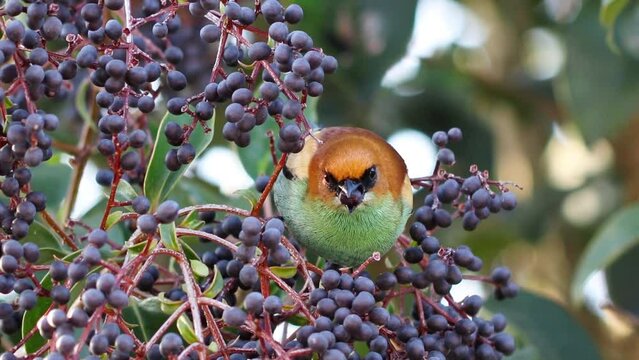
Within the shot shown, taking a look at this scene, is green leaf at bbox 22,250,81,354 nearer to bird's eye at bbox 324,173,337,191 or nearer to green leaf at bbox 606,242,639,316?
bird's eye at bbox 324,173,337,191

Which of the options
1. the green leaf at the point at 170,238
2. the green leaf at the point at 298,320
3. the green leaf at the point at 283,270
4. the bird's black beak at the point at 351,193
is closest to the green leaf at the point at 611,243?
the bird's black beak at the point at 351,193

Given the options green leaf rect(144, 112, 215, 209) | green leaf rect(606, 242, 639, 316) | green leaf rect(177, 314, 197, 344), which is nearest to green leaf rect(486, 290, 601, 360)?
green leaf rect(606, 242, 639, 316)

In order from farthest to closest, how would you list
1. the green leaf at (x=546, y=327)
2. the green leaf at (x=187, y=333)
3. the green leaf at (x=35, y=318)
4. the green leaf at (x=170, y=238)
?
the green leaf at (x=546, y=327)
the green leaf at (x=35, y=318)
the green leaf at (x=170, y=238)
the green leaf at (x=187, y=333)

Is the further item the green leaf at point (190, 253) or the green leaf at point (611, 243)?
the green leaf at point (611, 243)

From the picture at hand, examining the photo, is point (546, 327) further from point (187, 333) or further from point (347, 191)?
point (187, 333)

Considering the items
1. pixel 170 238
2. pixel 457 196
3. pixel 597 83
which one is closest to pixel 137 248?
pixel 170 238

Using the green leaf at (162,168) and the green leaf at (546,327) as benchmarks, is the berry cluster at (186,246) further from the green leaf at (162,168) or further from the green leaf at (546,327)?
the green leaf at (546,327)

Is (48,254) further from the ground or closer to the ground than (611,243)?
closer to the ground
